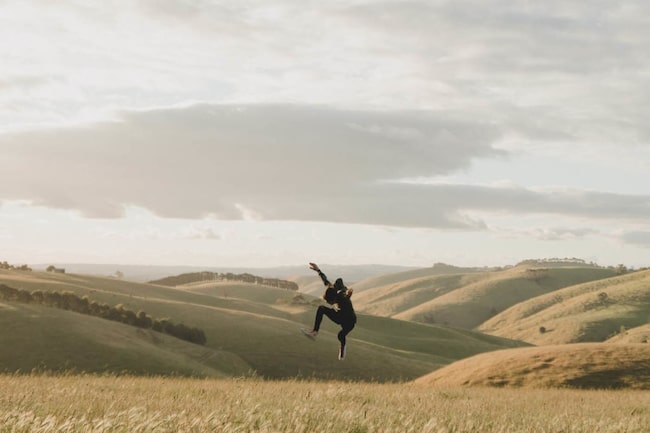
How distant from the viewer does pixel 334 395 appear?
15055 millimetres

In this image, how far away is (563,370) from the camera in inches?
1805

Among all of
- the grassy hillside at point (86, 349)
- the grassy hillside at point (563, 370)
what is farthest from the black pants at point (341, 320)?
the grassy hillside at point (86, 349)

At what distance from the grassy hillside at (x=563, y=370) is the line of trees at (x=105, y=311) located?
50302 millimetres

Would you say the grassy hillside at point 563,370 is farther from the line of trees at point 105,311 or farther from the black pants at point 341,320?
the line of trees at point 105,311

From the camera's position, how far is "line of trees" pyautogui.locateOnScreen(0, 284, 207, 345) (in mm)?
94500

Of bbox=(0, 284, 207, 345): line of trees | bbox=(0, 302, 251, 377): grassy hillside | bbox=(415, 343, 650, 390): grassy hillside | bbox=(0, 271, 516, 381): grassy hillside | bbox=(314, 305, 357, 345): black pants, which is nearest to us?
bbox=(314, 305, 357, 345): black pants

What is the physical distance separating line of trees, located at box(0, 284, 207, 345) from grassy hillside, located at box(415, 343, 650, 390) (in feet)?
165

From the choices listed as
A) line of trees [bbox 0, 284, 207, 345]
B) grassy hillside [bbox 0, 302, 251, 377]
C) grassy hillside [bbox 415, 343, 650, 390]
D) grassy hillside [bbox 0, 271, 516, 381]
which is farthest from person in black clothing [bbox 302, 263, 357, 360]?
line of trees [bbox 0, 284, 207, 345]

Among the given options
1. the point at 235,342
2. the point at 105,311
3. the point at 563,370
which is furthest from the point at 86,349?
the point at 563,370

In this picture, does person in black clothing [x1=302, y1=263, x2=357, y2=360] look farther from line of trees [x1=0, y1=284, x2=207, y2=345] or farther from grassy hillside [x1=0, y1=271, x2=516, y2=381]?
line of trees [x1=0, y1=284, x2=207, y2=345]

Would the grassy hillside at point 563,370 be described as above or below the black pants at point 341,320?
below

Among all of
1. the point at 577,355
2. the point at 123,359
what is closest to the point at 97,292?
the point at 123,359

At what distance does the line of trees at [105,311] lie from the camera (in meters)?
94.5

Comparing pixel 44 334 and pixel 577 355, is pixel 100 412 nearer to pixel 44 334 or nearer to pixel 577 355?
pixel 577 355
